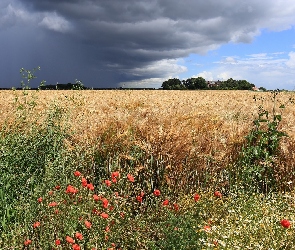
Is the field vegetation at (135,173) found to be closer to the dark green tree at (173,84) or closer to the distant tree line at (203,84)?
the distant tree line at (203,84)

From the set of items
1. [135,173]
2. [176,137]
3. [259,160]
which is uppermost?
[176,137]

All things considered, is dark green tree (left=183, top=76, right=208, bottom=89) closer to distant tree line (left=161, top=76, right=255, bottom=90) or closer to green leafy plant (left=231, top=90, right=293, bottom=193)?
distant tree line (left=161, top=76, right=255, bottom=90)

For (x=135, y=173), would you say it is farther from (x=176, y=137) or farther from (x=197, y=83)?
(x=197, y=83)

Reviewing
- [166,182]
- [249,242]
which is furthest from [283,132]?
[249,242]

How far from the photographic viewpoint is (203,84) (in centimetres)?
7731

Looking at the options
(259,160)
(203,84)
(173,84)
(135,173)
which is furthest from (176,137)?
(203,84)

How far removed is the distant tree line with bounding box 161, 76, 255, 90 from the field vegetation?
→ 59.0 meters

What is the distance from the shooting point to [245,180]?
5.89 metres

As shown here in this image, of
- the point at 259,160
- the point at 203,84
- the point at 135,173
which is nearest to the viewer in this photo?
the point at 135,173

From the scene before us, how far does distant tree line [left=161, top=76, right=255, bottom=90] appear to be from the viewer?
6769 cm

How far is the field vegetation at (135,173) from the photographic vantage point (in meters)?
4.66

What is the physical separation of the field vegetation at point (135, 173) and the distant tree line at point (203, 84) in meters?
59.0

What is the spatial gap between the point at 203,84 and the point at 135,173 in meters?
73.2

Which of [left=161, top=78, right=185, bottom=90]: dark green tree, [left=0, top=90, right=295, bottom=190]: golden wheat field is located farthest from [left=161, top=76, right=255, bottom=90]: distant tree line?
[left=0, top=90, right=295, bottom=190]: golden wheat field
